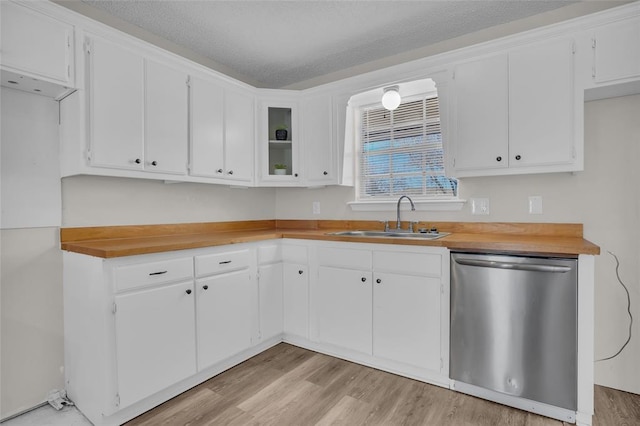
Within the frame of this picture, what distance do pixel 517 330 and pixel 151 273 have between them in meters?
2.11

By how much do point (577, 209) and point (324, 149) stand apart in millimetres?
1952

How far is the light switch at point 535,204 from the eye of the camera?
2359mm

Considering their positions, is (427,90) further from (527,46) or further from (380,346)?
(380,346)

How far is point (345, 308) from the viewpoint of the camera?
2541 mm

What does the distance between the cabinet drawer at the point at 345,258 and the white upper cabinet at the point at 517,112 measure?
35.9 inches

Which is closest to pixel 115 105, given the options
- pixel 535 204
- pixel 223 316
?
pixel 223 316

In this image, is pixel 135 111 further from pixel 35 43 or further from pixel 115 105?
pixel 35 43

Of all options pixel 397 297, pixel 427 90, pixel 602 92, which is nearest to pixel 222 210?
pixel 397 297

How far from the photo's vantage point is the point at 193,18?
2.43 metres

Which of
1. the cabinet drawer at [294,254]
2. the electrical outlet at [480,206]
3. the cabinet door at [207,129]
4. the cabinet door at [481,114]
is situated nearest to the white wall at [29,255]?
the cabinet door at [207,129]

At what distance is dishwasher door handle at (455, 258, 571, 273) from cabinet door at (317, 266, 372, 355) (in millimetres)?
682

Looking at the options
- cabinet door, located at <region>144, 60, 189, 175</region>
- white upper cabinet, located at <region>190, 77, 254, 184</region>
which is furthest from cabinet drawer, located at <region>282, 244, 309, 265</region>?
cabinet door, located at <region>144, 60, 189, 175</region>

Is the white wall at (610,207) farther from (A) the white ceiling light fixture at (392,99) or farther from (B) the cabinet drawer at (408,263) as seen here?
(A) the white ceiling light fixture at (392,99)

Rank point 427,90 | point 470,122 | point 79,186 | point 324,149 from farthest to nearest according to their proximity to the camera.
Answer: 1. point 324,149
2. point 427,90
3. point 470,122
4. point 79,186
